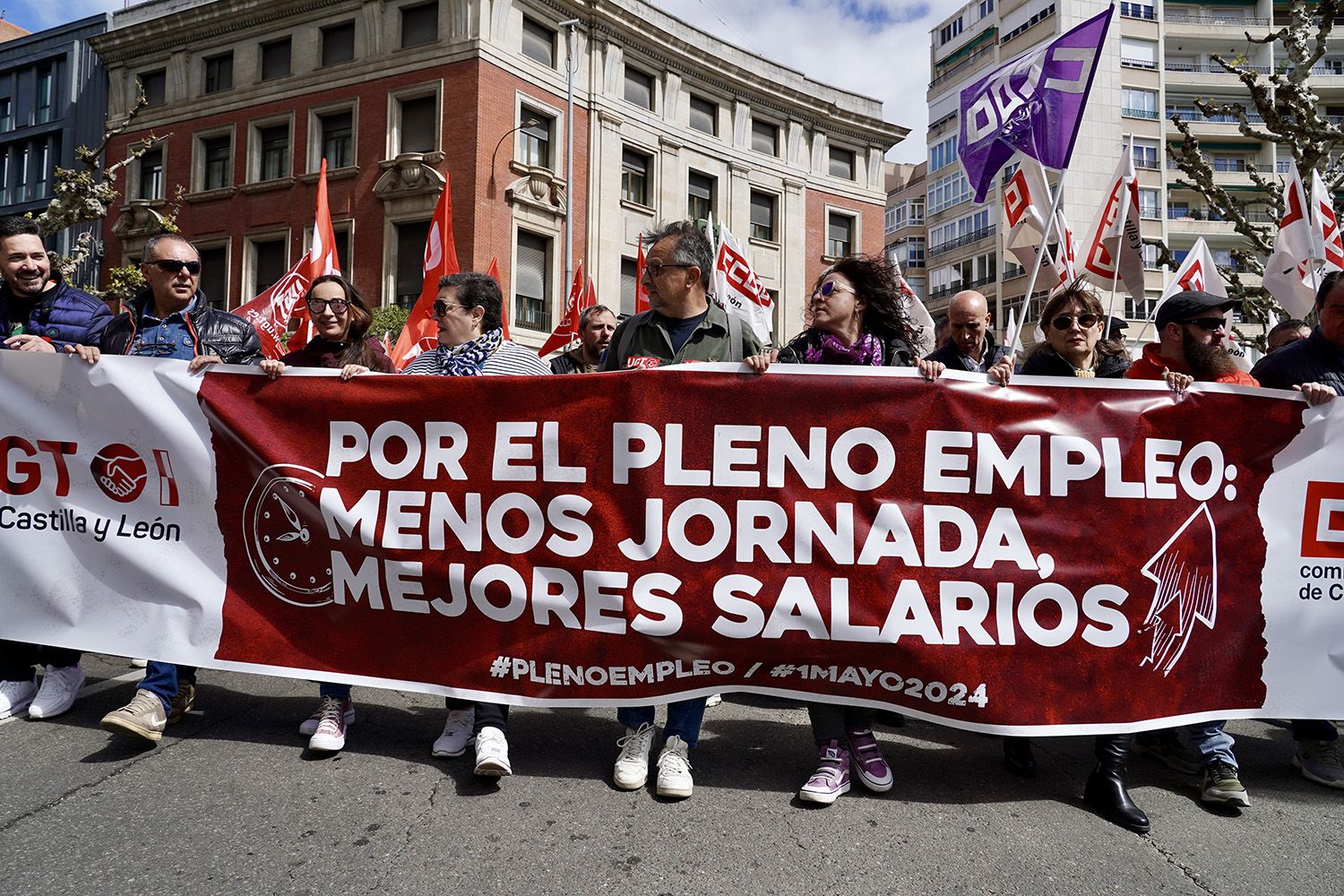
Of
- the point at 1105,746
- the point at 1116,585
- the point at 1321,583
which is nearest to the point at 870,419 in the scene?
the point at 1116,585

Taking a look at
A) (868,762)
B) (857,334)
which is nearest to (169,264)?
(857,334)

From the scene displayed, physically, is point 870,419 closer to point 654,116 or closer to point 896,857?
point 896,857

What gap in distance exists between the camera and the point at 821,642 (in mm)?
3230

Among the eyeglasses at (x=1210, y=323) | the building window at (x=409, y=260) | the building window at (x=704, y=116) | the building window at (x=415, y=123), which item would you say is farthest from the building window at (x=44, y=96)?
the eyeglasses at (x=1210, y=323)

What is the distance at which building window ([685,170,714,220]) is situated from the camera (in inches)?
1048

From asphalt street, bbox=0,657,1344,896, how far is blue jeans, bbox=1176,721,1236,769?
188 mm

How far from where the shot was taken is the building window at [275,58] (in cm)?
2419

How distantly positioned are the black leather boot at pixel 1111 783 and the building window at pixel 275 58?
26880 millimetres

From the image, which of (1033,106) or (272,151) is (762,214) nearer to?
(272,151)

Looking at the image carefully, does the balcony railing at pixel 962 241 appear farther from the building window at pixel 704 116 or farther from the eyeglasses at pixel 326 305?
the eyeglasses at pixel 326 305

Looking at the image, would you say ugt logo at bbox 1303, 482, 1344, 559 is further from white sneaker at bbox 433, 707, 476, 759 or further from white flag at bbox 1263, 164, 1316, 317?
white flag at bbox 1263, 164, 1316, 317

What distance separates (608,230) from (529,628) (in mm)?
22234

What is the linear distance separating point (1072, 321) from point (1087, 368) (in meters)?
0.27

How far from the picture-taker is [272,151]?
24.2 m
